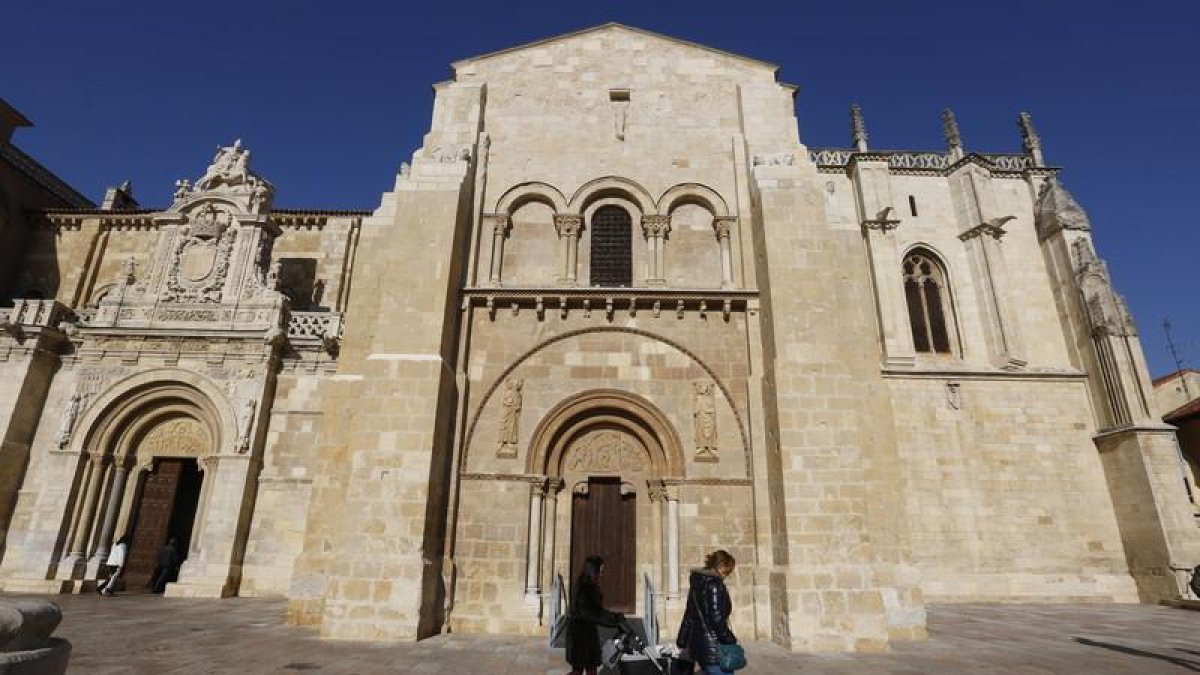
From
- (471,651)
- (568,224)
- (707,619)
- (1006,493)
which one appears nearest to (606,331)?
(568,224)

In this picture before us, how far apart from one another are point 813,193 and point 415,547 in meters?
10.1

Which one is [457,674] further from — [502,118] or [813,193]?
[502,118]

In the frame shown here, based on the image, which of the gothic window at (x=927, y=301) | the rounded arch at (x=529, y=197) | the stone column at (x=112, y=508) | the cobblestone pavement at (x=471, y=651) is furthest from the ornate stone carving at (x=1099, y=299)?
the stone column at (x=112, y=508)

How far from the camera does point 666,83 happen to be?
14.3 meters

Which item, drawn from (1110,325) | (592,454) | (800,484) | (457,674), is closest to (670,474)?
(592,454)

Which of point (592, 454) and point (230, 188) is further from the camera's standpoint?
point (230, 188)

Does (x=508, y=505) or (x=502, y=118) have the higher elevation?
(x=502, y=118)

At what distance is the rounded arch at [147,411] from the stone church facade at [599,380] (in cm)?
8

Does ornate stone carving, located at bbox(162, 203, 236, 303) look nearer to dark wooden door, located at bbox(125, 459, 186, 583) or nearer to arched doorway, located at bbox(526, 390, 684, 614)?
dark wooden door, located at bbox(125, 459, 186, 583)

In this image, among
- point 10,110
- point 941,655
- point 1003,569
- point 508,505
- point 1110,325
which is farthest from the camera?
point 10,110

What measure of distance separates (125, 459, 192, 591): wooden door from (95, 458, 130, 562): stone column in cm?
46

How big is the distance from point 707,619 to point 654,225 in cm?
949

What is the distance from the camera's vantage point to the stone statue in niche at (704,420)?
11.0 meters

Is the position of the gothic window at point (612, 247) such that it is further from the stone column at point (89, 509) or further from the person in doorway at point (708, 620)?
the stone column at point (89, 509)
